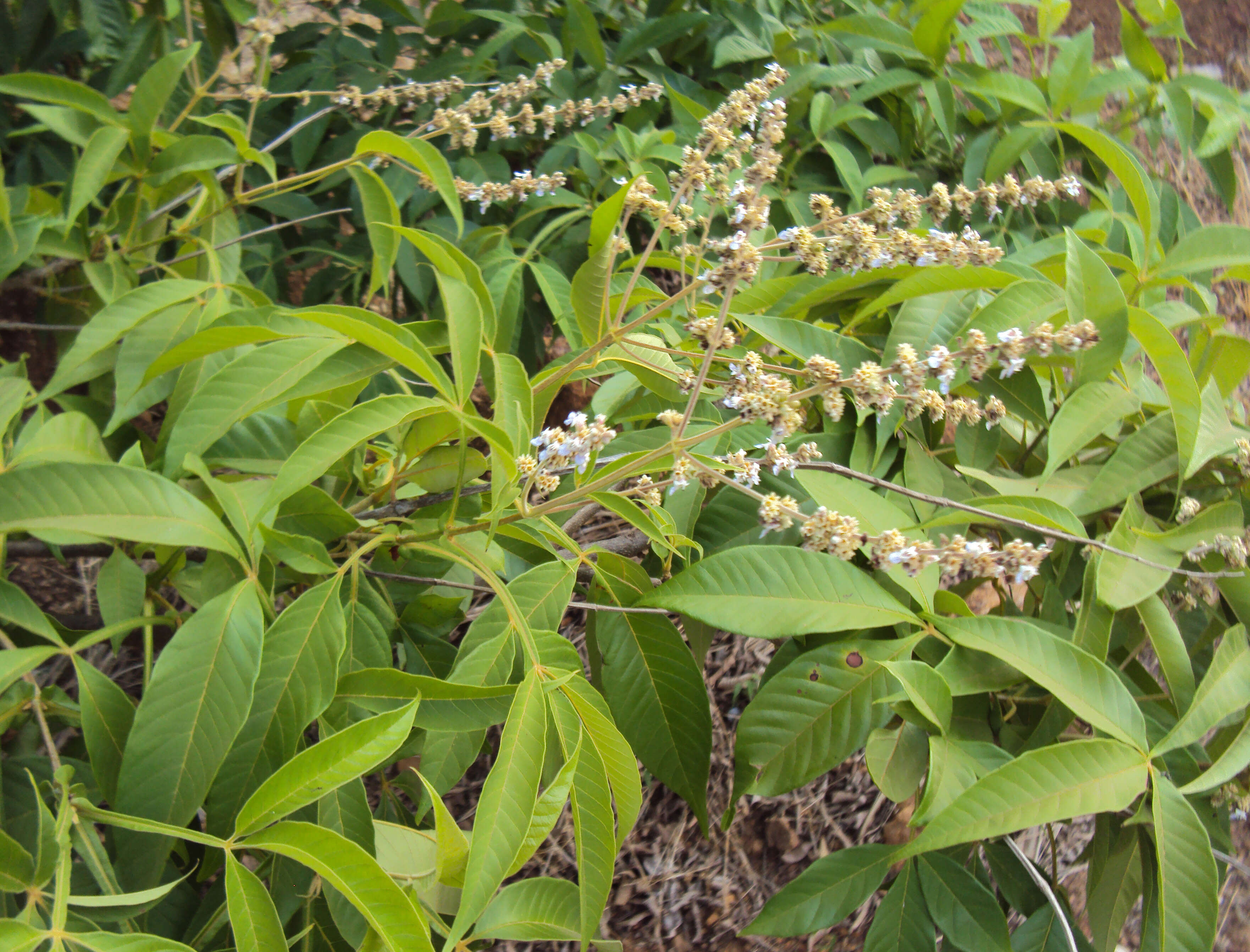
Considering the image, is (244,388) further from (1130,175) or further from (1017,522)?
(1130,175)

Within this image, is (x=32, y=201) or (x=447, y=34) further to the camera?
(x=447, y=34)

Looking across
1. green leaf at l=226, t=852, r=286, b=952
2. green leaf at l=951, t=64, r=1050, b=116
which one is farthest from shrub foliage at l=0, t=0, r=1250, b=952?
green leaf at l=951, t=64, r=1050, b=116

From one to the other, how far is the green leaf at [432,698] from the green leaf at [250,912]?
0.13m

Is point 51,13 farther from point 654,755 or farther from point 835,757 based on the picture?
point 835,757

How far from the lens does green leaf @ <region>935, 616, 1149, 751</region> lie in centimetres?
62

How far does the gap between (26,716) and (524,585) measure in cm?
44

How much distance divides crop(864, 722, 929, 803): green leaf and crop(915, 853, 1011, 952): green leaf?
0.09m

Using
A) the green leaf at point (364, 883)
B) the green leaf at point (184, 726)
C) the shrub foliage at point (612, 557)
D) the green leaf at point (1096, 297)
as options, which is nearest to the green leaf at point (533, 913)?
the shrub foliage at point (612, 557)

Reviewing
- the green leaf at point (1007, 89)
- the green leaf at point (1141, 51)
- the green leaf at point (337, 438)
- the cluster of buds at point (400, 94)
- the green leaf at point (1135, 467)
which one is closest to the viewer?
the green leaf at point (337, 438)

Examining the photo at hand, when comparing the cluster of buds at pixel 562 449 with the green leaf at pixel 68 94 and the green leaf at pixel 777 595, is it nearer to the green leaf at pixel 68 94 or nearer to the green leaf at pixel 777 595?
the green leaf at pixel 777 595

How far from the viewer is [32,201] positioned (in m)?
1.04

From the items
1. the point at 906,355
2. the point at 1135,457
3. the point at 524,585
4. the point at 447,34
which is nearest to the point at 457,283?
the point at 524,585

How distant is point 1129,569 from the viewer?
68 cm

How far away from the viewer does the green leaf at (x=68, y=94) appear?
881mm
